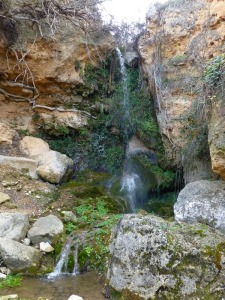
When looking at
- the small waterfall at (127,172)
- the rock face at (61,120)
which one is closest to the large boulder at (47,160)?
the rock face at (61,120)

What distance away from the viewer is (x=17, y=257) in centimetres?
437

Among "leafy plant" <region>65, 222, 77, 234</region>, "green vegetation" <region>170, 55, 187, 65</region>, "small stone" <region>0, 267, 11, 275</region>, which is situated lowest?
"small stone" <region>0, 267, 11, 275</region>

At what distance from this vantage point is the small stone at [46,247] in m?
4.83

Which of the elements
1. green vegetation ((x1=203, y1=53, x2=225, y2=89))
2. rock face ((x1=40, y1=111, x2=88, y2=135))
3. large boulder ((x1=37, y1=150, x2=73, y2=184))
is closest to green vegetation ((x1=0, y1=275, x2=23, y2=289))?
large boulder ((x1=37, y1=150, x2=73, y2=184))

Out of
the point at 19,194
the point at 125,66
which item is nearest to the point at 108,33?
the point at 125,66

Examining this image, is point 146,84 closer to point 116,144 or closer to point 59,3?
point 116,144

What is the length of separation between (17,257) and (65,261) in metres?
0.81

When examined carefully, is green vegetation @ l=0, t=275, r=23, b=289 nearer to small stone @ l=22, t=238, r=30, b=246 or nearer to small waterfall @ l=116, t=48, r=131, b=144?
small stone @ l=22, t=238, r=30, b=246

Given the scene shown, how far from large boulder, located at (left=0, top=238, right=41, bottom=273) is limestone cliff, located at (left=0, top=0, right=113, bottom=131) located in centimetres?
473

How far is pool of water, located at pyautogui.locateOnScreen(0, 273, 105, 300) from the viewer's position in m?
3.79

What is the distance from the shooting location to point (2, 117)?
8703 mm

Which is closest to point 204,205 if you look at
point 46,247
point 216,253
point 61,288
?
point 216,253

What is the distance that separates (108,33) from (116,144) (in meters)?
3.72

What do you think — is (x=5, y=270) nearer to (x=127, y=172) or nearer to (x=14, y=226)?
(x=14, y=226)
